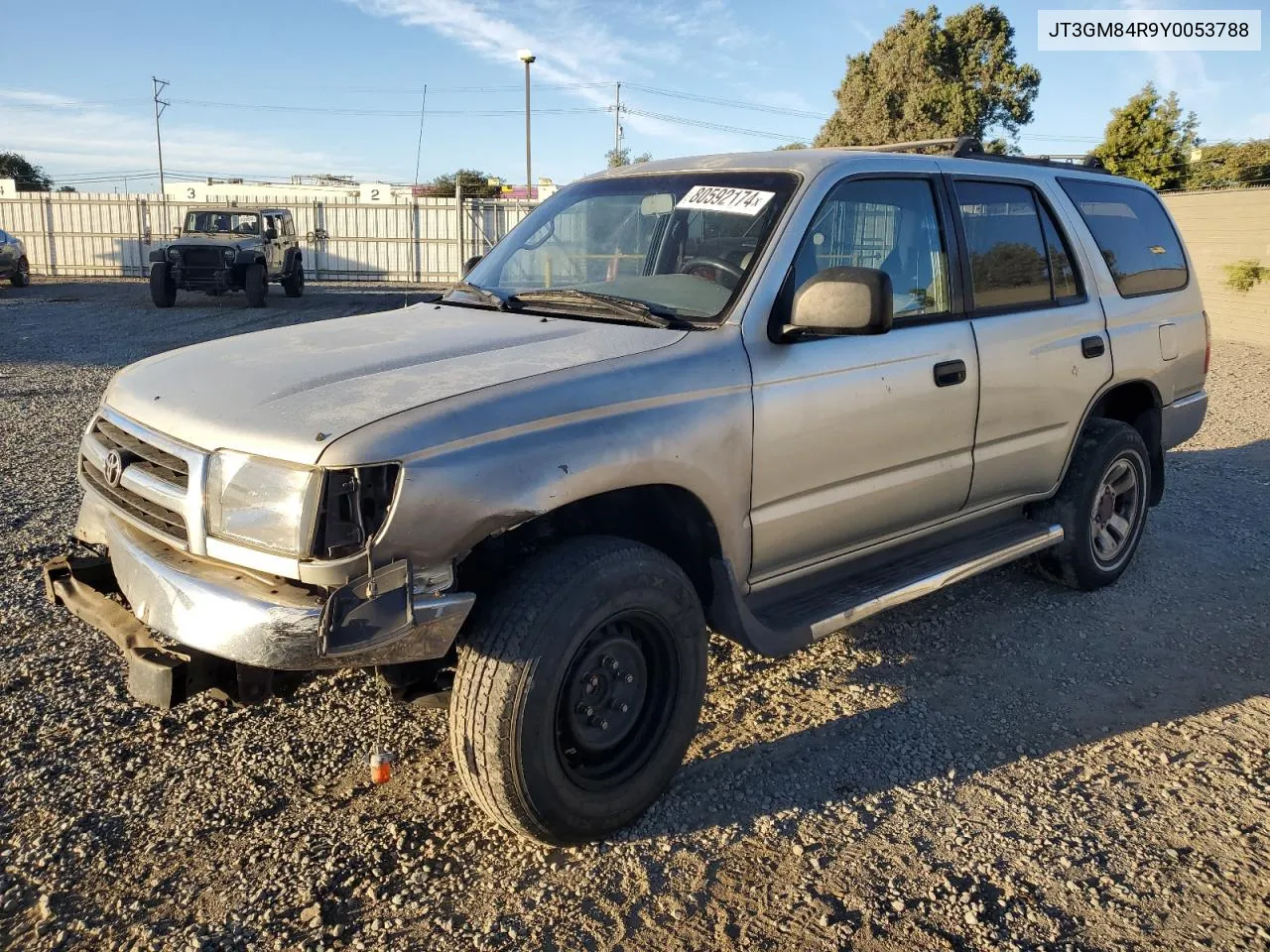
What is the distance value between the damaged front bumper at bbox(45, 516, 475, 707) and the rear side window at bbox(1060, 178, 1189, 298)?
3717 millimetres

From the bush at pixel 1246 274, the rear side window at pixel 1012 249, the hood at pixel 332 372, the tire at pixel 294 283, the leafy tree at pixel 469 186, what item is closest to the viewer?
the hood at pixel 332 372

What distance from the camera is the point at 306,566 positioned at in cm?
219

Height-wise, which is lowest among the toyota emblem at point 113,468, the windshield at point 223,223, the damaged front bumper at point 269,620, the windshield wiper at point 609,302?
the damaged front bumper at point 269,620

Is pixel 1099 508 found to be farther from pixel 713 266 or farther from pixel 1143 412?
pixel 713 266

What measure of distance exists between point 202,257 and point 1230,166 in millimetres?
30921

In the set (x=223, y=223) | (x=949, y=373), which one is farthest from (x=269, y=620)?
(x=223, y=223)

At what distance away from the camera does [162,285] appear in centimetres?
1803

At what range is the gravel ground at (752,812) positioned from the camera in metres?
2.39

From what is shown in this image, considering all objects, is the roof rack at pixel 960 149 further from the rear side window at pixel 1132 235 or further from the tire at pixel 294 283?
the tire at pixel 294 283

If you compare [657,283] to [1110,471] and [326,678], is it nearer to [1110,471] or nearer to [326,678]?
[326,678]

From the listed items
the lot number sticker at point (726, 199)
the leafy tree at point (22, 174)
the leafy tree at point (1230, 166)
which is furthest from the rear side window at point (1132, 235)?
the leafy tree at point (22, 174)

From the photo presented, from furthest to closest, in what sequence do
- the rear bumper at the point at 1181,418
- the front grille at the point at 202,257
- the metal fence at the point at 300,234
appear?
the metal fence at the point at 300,234 → the front grille at the point at 202,257 → the rear bumper at the point at 1181,418

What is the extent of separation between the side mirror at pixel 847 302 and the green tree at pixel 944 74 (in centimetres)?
3314

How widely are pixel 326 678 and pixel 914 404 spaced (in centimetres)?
239
